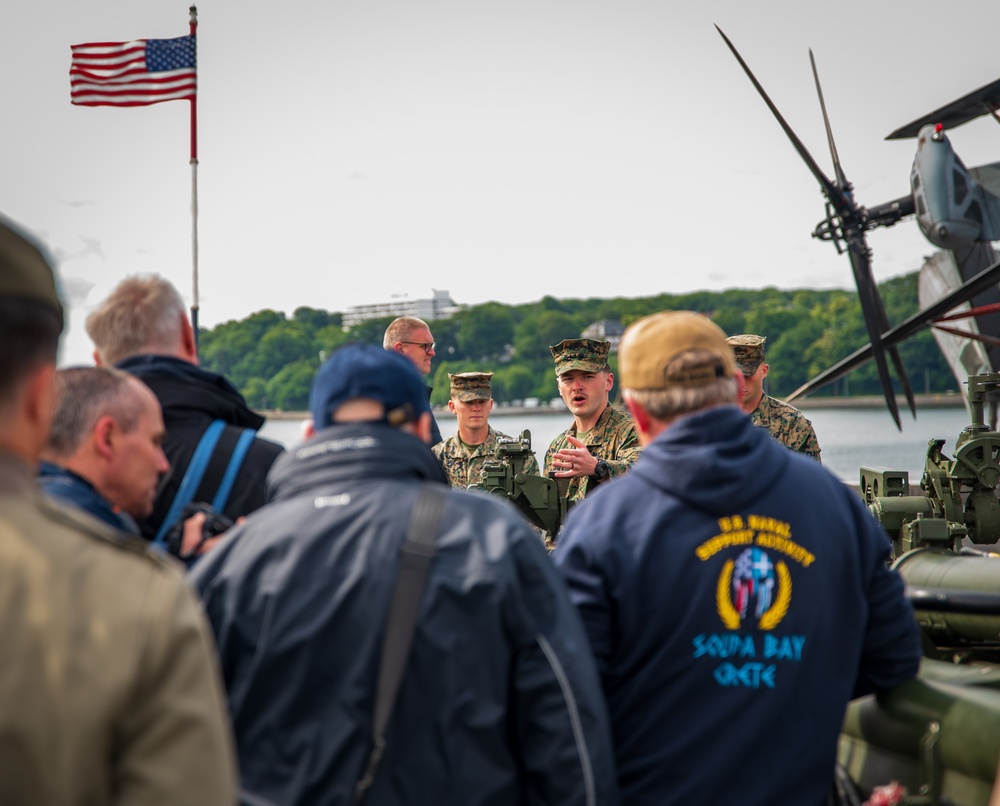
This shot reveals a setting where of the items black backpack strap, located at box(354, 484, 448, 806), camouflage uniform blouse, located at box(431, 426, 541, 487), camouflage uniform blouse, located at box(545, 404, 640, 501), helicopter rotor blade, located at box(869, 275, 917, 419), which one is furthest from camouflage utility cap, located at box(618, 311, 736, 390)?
helicopter rotor blade, located at box(869, 275, 917, 419)

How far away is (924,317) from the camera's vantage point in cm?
2250

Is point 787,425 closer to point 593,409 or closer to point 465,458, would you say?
point 593,409

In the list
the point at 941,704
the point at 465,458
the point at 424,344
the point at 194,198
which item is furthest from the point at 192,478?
the point at 194,198

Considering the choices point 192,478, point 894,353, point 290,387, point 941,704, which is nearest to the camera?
point 941,704

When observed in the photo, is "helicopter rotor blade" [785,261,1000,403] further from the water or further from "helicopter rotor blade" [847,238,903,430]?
the water

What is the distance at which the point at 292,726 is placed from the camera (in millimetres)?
2246

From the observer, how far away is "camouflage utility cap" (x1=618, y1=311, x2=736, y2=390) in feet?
8.93

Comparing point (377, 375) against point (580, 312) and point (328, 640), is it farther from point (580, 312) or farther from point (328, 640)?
point (580, 312)

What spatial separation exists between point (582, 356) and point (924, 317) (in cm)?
1758

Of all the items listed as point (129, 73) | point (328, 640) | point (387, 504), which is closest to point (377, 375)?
point (387, 504)

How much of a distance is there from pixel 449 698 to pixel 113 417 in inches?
43.0

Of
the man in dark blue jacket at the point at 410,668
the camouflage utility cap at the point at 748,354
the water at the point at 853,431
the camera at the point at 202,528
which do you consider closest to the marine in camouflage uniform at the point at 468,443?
the camouflage utility cap at the point at 748,354

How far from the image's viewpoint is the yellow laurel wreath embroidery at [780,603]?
2.59 m

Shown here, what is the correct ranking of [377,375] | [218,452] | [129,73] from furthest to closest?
[129,73] → [218,452] → [377,375]
